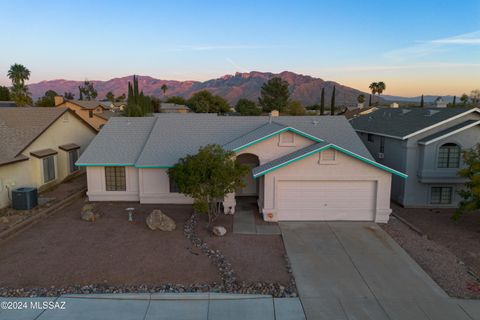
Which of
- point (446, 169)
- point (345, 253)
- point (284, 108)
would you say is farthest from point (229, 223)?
point (284, 108)

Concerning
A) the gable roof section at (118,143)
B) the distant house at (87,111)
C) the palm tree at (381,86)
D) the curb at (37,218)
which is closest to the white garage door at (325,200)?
the gable roof section at (118,143)

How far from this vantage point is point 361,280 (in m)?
10.2

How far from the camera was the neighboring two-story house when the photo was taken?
18.0m

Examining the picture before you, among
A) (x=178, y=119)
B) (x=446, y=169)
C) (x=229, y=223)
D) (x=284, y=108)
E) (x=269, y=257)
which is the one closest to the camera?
(x=269, y=257)

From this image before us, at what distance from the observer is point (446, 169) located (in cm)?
1823

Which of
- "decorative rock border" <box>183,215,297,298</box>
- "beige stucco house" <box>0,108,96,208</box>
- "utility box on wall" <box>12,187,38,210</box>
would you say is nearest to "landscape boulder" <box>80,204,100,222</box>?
"utility box on wall" <box>12,187,38,210</box>

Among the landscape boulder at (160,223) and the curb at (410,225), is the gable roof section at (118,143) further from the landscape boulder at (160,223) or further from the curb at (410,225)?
the curb at (410,225)

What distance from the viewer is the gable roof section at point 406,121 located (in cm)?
1870

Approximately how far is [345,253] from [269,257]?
9.96 ft

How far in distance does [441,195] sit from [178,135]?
16713 millimetres

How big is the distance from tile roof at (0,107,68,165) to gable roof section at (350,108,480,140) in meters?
22.9

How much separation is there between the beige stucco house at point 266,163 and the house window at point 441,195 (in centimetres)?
548

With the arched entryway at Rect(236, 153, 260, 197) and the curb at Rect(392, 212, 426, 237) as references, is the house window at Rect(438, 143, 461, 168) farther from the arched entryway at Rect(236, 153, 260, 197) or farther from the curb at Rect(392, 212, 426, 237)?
the arched entryway at Rect(236, 153, 260, 197)

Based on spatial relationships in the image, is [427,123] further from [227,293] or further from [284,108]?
[284,108]
